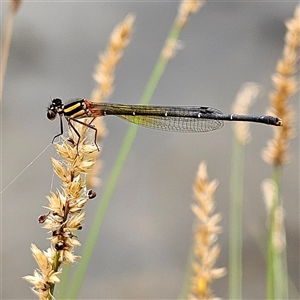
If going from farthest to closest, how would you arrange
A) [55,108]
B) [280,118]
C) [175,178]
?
[175,178]
[55,108]
[280,118]

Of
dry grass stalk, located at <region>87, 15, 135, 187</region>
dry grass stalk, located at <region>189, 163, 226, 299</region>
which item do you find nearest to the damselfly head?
dry grass stalk, located at <region>87, 15, 135, 187</region>

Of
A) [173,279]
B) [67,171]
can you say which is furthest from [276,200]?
[173,279]

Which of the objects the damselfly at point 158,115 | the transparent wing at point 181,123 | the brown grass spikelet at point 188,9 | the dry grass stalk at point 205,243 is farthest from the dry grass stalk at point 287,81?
the transparent wing at point 181,123

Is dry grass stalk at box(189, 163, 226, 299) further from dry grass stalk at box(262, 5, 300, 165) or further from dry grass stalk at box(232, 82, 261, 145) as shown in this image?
dry grass stalk at box(232, 82, 261, 145)

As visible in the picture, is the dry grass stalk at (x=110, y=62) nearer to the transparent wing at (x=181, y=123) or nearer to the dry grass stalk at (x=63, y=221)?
the transparent wing at (x=181, y=123)

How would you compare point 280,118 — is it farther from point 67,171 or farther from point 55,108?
point 67,171

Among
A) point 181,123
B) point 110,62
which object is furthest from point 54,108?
point 181,123
